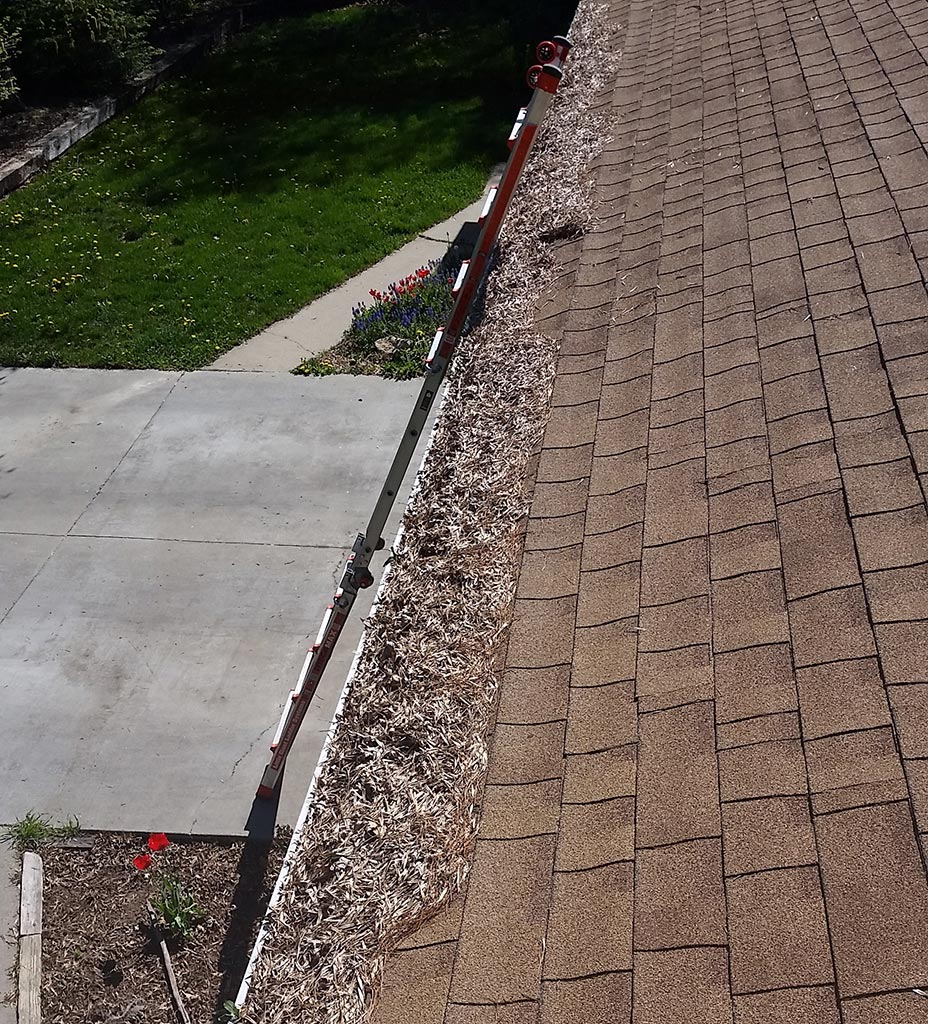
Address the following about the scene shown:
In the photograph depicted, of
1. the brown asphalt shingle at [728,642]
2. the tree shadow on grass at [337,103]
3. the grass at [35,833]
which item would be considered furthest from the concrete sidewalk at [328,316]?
the brown asphalt shingle at [728,642]

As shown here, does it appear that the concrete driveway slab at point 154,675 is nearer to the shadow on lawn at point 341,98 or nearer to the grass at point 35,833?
the grass at point 35,833

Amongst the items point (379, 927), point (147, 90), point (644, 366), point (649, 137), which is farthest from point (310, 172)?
point (379, 927)

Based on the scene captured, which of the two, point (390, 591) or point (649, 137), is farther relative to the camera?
point (649, 137)

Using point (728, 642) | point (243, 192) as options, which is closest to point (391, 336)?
point (243, 192)

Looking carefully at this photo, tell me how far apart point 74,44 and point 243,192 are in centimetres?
497

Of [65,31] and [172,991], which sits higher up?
[65,31]

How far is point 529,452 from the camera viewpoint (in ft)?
13.8

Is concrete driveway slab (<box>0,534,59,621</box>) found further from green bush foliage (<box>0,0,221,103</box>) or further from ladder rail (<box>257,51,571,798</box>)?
green bush foliage (<box>0,0,221,103</box>)

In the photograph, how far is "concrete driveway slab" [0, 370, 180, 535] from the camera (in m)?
8.44

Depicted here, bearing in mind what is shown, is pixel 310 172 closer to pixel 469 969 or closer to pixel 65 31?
pixel 65 31

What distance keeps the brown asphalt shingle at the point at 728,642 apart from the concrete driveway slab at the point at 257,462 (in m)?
3.51

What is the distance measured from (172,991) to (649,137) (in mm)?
5684

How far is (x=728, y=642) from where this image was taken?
280cm

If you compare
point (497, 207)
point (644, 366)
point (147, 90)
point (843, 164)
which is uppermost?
point (497, 207)
